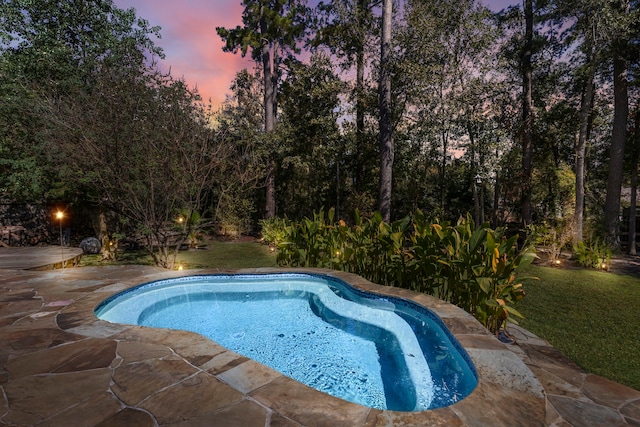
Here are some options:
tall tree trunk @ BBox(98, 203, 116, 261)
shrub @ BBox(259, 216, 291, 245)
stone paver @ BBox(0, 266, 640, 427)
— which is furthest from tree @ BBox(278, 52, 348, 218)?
stone paver @ BBox(0, 266, 640, 427)

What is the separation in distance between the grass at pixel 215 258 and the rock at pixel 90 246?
0.48m

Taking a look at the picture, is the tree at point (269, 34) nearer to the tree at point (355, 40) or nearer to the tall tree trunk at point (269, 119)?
the tall tree trunk at point (269, 119)

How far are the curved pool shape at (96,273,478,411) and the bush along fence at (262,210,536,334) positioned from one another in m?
0.75

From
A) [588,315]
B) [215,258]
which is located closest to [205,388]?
[588,315]

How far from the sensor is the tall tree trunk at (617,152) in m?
11.1

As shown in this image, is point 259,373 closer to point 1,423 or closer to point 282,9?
point 1,423

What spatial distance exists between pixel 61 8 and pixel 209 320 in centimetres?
1559

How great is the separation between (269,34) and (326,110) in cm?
566

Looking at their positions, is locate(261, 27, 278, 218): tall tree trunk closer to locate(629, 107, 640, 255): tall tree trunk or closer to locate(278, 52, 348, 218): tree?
locate(278, 52, 348, 218): tree

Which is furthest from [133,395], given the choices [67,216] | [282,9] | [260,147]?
[282,9]

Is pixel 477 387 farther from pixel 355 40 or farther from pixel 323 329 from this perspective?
pixel 355 40

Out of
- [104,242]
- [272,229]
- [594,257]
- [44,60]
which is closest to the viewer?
[594,257]

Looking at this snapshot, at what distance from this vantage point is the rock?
1021cm

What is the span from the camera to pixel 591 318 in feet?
16.1
